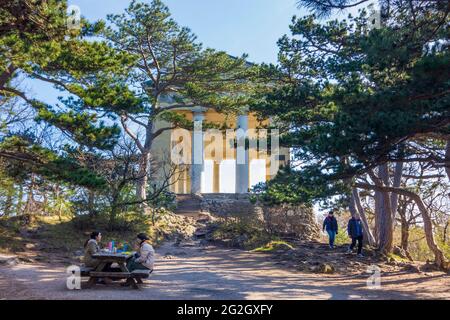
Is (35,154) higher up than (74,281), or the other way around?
(35,154)

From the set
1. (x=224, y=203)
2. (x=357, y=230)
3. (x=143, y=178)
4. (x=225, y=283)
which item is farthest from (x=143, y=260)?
(x=224, y=203)

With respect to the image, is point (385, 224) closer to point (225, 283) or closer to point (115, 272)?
point (225, 283)

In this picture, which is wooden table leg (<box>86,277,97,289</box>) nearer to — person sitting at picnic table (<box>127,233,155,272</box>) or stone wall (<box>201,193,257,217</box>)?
person sitting at picnic table (<box>127,233,155,272</box>)

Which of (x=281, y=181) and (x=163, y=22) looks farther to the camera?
(x=163, y=22)

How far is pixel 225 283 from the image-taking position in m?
10.3

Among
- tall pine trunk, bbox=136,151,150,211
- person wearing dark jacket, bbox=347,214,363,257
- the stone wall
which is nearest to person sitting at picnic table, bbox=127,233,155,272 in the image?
tall pine trunk, bbox=136,151,150,211

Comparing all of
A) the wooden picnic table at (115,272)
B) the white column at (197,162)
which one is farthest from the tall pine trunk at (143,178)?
the wooden picnic table at (115,272)

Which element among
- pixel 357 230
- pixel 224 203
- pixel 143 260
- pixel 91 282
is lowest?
pixel 91 282

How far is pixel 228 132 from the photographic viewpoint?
22781mm

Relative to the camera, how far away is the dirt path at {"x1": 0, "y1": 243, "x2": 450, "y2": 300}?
8.38 meters
